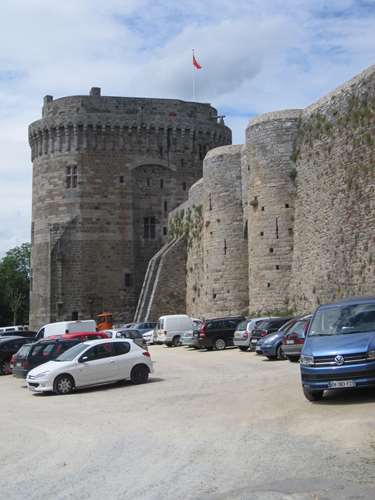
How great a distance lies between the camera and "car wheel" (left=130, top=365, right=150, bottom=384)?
1836cm

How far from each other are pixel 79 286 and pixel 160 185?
9.87 metres

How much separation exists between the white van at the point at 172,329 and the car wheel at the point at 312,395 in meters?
20.7

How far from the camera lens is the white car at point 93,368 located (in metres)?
17.6

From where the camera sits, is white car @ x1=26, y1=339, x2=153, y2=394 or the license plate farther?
white car @ x1=26, y1=339, x2=153, y2=394

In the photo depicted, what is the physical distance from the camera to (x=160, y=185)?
53969 mm

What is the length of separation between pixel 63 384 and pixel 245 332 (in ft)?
31.8

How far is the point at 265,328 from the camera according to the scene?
2444cm

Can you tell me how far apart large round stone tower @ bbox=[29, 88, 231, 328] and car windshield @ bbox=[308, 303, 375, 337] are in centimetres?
3956

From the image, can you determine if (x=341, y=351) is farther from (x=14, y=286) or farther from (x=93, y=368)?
(x=14, y=286)

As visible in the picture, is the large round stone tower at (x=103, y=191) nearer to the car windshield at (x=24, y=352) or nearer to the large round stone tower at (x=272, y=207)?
the large round stone tower at (x=272, y=207)

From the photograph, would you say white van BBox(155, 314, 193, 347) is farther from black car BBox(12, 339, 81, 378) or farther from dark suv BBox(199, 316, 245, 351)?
black car BBox(12, 339, 81, 378)

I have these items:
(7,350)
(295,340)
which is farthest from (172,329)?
(295,340)

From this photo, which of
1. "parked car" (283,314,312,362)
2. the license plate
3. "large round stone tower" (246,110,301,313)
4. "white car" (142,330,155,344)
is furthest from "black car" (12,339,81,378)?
"white car" (142,330,155,344)

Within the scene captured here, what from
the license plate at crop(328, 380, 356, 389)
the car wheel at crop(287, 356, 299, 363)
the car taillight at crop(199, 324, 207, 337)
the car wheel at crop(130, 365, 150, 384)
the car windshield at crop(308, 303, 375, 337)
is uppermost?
the car windshield at crop(308, 303, 375, 337)
